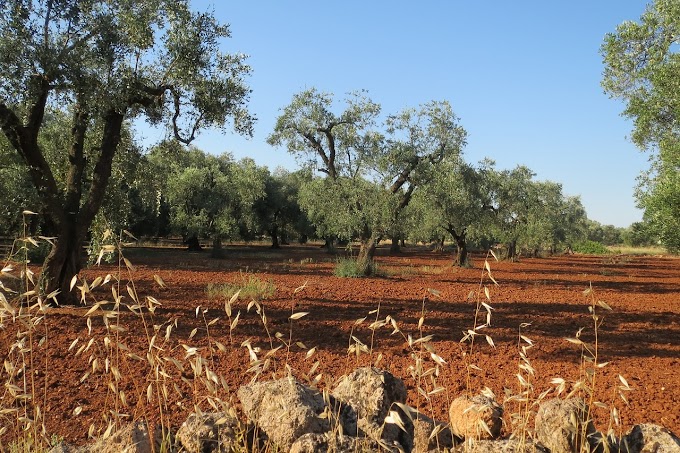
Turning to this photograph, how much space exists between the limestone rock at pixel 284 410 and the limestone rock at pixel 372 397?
24cm

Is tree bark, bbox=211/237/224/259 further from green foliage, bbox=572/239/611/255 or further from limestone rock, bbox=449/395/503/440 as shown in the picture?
green foliage, bbox=572/239/611/255

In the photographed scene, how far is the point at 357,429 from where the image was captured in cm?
337

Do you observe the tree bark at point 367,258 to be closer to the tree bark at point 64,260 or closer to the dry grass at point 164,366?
the tree bark at point 64,260

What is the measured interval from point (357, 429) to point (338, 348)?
6.53 m

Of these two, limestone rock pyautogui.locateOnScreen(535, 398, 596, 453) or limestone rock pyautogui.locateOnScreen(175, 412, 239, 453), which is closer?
limestone rock pyautogui.locateOnScreen(175, 412, 239, 453)

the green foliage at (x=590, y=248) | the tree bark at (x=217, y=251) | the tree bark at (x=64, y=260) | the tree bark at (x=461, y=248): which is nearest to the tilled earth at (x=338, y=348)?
the tree bark at (x=64, y=260)

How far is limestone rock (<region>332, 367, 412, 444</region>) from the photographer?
Answer: 3.81 metres

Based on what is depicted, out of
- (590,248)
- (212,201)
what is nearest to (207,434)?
(212,201)

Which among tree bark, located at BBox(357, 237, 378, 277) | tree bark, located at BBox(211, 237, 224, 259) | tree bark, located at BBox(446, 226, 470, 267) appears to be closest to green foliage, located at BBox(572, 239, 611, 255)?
tree bark, located at BBox(446, 226, 470, 267)

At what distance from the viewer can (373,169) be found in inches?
1081

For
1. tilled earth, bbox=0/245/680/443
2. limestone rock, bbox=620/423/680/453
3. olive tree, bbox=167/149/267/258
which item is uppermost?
olive tree, bbox=167/149/267/258

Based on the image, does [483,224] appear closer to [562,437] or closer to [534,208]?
[534,208]

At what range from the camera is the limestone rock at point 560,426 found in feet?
11.7

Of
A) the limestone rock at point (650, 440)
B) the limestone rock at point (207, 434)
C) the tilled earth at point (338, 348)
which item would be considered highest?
the limestone rock at point (650, 440)
